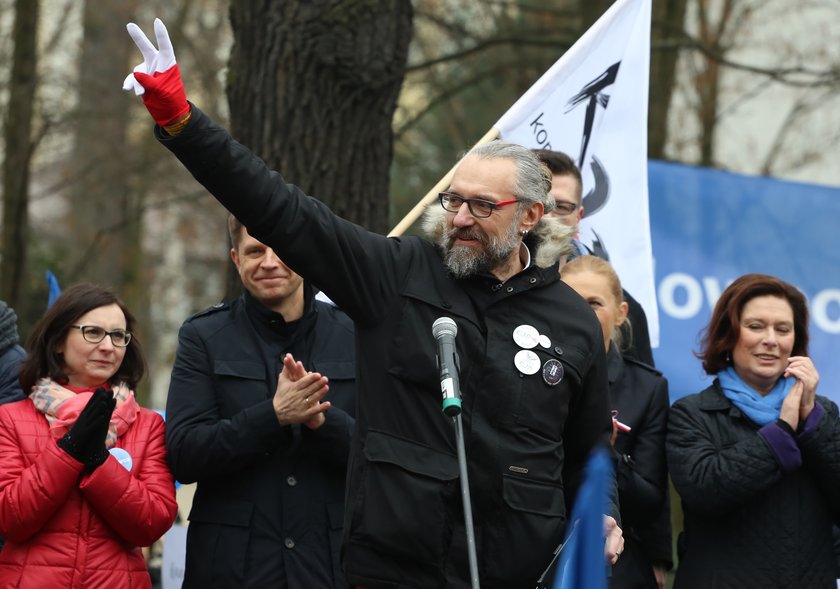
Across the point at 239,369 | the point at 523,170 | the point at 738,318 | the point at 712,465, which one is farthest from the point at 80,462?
the point at 738,318

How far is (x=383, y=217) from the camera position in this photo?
807 centimetres

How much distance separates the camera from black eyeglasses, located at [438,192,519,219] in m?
4.48

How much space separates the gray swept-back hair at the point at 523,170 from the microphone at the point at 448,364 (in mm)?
549

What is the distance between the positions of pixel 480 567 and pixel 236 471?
1305 mm

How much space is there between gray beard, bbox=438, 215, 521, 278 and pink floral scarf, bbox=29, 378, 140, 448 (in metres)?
1.50

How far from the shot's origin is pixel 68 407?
17.1ft

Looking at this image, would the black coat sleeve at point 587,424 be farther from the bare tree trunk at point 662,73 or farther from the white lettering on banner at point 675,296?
the bare tree trunk at point 662,73

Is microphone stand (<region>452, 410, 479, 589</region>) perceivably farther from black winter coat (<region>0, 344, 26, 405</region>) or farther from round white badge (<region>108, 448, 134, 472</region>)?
black winter coat (<region>0, 344, 26, 405</region>)

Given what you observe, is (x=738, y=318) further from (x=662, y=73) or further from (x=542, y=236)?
(x=662, y=73)

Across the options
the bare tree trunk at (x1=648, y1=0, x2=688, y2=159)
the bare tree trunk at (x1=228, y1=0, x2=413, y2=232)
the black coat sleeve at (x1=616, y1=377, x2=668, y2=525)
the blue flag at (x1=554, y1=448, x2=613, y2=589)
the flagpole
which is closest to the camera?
the blue flag at (x1=554, y1=448, x2=613, y2=589)

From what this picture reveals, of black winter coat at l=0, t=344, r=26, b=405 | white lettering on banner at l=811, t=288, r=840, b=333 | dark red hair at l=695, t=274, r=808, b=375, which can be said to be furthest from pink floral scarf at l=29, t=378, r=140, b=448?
white lettering on banner at l=811, t=288, r=840, b=333

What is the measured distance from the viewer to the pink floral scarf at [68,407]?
17.0 ft

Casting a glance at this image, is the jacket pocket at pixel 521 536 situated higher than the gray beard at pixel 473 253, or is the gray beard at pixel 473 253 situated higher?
the gray beard at pixel 473 253

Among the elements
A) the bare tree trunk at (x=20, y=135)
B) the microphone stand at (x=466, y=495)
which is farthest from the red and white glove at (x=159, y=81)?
the bare tree trunk at (x=20, y=135)
